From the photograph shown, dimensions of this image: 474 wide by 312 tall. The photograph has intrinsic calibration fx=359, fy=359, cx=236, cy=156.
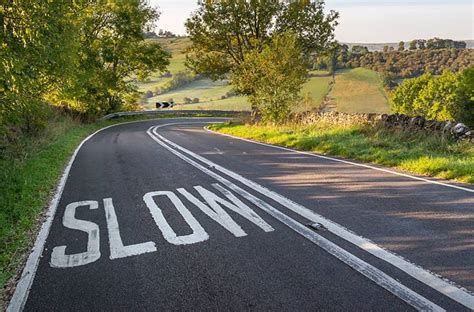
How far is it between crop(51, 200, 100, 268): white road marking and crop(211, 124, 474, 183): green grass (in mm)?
7142

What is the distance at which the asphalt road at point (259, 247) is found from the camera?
341cm

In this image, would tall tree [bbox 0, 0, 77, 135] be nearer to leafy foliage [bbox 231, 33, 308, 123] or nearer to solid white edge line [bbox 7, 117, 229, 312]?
solid white edge line [bbox 7, 117, 229, 312]

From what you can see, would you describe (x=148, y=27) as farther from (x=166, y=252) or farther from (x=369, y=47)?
(x=369, y=47)

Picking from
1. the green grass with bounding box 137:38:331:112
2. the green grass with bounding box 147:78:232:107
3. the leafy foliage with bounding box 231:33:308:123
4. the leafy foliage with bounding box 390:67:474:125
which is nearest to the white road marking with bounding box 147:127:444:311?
the leafy foliage with bounding box 231:33:308:123

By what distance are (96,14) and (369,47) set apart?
116 m

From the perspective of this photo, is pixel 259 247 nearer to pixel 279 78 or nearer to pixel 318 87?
pixel 279 78

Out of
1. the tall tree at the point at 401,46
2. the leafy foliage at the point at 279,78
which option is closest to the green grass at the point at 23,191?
the leafy foliage at the point at 279,78

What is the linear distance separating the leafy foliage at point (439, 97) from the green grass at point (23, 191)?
52.8m

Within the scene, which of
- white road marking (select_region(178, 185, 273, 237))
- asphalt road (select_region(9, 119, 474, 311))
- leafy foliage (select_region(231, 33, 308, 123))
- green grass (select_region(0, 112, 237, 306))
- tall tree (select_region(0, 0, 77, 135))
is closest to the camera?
asphalt road (select_region(9, 119, 474, 311))

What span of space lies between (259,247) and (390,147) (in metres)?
8.19

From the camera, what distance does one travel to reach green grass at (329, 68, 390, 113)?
65.0m

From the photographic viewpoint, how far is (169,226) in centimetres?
533

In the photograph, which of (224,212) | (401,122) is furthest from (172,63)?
(224,212)

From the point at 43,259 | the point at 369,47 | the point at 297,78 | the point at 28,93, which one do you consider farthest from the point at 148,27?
the point at 369,47
